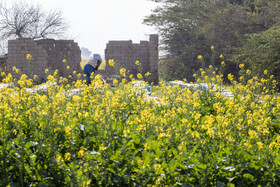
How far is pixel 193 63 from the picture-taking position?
19938mm

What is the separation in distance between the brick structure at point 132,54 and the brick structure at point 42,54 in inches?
75.2

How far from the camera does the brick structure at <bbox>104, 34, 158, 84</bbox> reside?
62.1 ft

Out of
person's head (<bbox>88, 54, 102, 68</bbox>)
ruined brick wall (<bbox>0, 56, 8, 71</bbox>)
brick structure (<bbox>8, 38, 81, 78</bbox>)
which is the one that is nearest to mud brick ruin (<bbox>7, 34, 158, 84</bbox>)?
brick structure (<bbox>8, 38, 81, 78</bbox>)

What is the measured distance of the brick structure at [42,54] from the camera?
17188 millimetres

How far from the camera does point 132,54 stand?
63.4 ft

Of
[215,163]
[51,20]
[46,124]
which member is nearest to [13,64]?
[51,20]

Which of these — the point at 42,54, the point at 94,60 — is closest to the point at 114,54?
the point at 42,54

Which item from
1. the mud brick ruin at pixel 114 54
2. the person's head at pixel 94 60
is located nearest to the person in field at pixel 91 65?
the person's head at pixel 94 60

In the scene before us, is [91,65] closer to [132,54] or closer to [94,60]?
[94,60]

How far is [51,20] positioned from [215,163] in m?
21.7

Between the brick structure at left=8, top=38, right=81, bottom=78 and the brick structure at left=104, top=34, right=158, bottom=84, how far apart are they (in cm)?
191

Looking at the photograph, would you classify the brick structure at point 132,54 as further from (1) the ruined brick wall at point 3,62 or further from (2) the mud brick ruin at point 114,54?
(1) the ruined brick wall at point 3,62

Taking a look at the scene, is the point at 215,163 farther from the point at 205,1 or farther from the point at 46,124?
the point at 205,1

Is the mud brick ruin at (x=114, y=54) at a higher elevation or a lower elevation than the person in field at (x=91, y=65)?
higher
